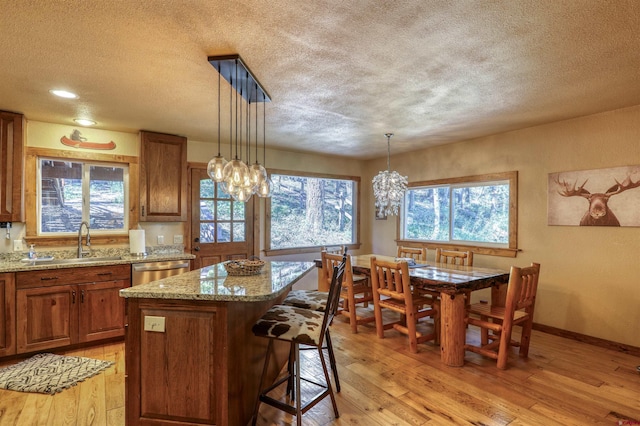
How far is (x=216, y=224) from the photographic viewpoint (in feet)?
15.4

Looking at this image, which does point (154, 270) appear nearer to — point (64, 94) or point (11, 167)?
point (11, 167)

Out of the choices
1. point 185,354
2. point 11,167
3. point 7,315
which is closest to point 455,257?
point 185,354

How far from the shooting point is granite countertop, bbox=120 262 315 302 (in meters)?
1.82

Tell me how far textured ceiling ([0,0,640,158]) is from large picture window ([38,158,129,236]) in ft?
1.98

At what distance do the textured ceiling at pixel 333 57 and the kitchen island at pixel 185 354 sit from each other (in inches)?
58.4

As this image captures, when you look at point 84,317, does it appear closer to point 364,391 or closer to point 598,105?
point 364,391

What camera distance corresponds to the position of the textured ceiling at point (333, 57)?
1729 mm

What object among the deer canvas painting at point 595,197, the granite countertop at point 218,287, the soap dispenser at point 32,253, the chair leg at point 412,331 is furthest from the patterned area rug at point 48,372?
the deer canvas painting at point 595,197

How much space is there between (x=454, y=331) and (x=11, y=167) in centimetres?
456

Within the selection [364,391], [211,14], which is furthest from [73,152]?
[364,391]

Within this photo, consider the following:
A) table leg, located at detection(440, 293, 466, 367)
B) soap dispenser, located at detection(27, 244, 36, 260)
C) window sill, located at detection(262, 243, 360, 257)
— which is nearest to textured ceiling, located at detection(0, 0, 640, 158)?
soap dispenser, located at detection(27, 244, 36, 260)

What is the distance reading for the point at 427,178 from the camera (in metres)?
5.20

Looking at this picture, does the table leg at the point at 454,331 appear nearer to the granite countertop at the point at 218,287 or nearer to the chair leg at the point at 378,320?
the chair leg at the point at 378,320

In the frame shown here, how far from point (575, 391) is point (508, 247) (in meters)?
1.95
